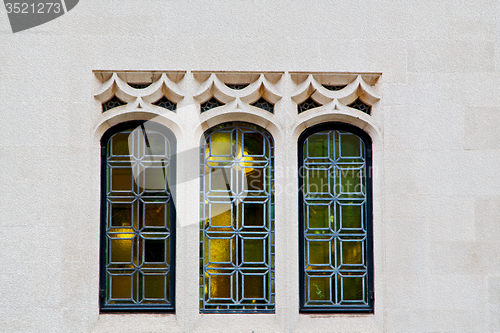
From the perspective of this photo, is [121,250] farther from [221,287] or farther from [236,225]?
[236,225]

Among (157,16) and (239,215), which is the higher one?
(157,16)

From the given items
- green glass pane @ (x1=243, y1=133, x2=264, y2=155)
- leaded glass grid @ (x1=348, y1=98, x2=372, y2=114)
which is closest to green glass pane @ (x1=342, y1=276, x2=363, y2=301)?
green glass pane @ (x1=243, y1=133, x2=264, y2=155)

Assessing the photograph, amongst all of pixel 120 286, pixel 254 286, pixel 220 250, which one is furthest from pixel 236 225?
pixel 120 286

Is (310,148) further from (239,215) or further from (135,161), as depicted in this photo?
(135,161)

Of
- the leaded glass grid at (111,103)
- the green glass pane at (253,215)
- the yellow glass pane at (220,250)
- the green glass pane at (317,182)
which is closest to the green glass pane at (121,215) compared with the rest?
the yellow glass pane at (220,250)

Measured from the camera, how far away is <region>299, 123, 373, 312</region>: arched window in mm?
4066

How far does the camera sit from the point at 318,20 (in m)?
3.99

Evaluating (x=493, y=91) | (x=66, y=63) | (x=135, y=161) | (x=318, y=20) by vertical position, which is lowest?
(x=135, y=161)

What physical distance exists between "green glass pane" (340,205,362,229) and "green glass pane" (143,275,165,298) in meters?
1.94

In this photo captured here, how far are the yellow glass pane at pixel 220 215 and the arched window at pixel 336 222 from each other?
2.42 ft

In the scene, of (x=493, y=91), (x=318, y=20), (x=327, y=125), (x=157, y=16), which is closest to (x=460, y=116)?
(x=493, y=91)

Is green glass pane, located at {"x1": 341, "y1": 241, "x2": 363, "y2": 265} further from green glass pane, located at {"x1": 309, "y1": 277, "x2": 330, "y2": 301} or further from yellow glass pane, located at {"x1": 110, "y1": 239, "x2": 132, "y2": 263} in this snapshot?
yellow glass pane, located at {"x1": 110, "y1": 239, "x2": 132, "y2": 263}

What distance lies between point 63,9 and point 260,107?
2183 mm

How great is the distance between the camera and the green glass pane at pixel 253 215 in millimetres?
4074
